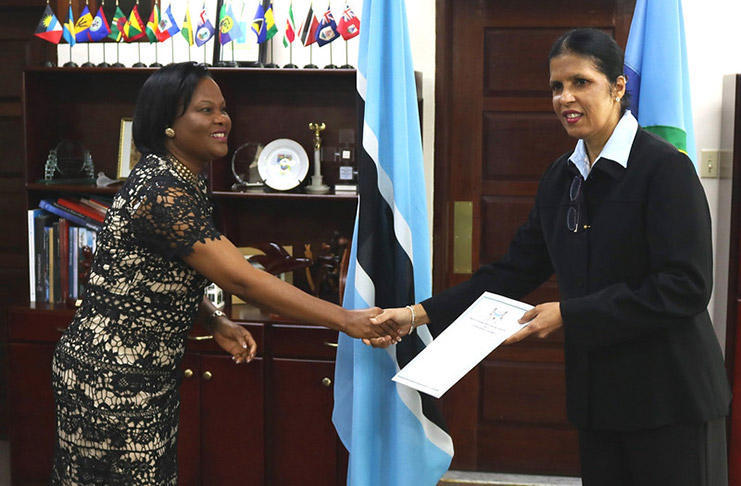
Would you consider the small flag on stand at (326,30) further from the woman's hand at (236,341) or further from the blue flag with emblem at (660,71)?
the woman's hand at (236,341)

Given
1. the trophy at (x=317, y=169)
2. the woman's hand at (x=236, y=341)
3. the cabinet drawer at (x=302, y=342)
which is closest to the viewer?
the woman's hand at (x=236, y=341)

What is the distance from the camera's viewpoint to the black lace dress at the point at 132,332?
191 centimetres

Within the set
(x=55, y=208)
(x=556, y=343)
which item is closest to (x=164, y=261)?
(x=55, y=208)

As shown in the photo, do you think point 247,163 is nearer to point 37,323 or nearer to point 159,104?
point 37,323

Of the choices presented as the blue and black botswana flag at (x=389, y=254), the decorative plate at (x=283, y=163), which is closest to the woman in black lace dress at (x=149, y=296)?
the blue and black botswana flag at (x=389, y=254)

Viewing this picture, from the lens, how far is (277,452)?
309 centimetres

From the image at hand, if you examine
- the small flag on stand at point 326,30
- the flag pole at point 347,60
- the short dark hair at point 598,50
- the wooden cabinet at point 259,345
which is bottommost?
the wooden cabinet at point 259,345

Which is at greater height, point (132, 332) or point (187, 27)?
point (187, 27)

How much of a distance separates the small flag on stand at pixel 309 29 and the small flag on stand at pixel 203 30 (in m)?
0.36

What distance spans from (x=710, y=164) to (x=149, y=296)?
2379 millimetres

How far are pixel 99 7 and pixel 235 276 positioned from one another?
1.90 meters

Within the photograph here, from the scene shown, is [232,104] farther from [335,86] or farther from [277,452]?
[277,452]

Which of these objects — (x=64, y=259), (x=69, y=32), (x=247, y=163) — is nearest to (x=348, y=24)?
(x=247, y=163)

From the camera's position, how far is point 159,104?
6.68 feet
